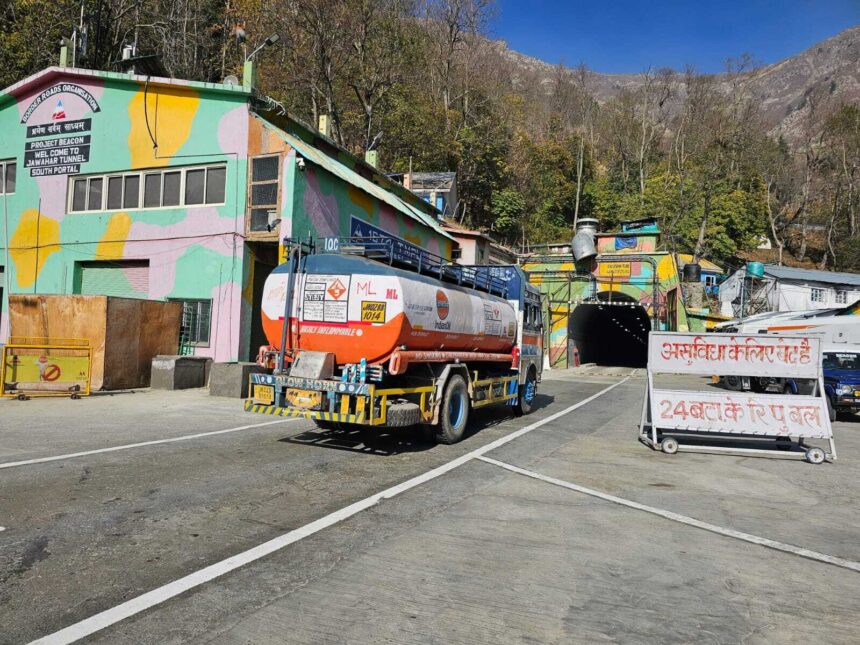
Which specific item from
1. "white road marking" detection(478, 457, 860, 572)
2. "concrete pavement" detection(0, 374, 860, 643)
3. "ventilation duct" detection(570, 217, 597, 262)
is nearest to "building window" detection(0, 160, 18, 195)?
"concrete pavement" detection(0, 374, 860, 643)

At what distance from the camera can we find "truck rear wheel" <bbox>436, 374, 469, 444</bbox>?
9.12m

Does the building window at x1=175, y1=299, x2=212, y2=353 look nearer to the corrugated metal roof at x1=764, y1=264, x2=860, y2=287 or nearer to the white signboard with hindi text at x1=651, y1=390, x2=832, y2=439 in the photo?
the white signboard with hindi text at x1=651, y1=390, x2=832, y2=439

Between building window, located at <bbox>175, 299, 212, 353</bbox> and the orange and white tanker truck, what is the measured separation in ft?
30.4

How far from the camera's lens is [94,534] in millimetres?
4711

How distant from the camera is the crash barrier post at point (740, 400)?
367 inches

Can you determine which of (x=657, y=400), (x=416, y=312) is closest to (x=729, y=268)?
(x=657, y=400)

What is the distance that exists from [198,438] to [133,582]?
5.44 m

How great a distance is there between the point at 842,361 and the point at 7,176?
27361 millimetres

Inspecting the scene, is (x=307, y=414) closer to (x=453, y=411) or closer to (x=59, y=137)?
(x=453, y=411)

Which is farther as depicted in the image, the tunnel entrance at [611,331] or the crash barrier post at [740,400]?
the tunnel entrance at [611,331]

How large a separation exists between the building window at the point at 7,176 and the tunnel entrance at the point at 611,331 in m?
29.6

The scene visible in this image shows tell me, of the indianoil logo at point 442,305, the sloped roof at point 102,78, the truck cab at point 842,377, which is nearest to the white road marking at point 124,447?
the indianoil logo at point 442,305

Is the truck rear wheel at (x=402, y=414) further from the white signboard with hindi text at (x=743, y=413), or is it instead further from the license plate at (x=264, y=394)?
the white signboard with hindi text at (x=743, y=413)

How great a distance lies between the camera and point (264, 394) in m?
8.33
